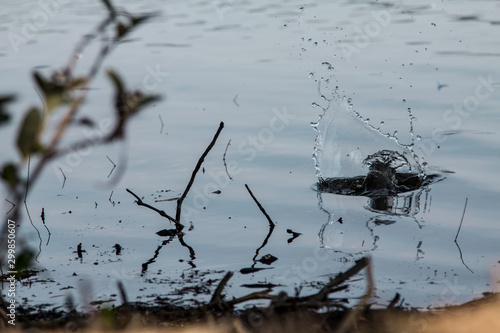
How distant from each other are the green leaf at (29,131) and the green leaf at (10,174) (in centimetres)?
9

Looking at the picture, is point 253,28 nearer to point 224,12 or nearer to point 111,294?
point 224,12

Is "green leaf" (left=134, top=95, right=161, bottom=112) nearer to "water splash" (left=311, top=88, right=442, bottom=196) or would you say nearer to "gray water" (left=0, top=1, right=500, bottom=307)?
"gray water" (left=0, top=1, right=500, bottom=307)

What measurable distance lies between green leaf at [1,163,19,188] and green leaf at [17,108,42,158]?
89 mm

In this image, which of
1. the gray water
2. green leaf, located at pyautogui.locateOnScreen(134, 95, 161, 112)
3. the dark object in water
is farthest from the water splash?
green leaf, located at pyautogui.locateOnScreen(134, 95, 161, 112)

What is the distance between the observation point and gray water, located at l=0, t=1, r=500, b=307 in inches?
178

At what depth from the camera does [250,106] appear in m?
9.34

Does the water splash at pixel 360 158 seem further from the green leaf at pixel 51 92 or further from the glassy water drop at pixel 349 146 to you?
the green leaf at pixel 51 92

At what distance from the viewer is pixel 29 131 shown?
1.55 meters

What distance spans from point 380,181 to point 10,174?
5.10m

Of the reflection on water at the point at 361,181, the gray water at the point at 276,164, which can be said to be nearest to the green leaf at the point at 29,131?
the gray water at the point at 276,164

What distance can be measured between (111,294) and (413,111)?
545 centimetres

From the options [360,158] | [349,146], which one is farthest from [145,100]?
[349,146]

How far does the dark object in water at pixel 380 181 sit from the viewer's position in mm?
6328

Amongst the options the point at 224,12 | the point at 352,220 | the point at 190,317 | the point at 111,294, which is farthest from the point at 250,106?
the point at 224,12
